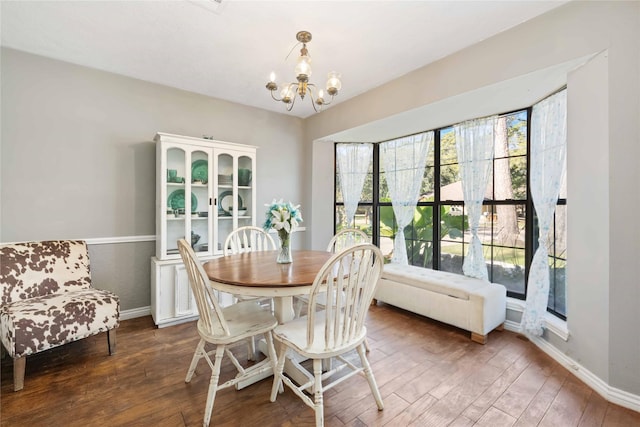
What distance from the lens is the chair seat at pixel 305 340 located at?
4.82 ft

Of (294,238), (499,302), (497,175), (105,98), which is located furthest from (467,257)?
(105,98)

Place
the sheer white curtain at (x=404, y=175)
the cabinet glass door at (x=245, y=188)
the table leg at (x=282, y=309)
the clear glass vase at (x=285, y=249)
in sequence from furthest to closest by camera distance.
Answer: the sheer white curtain at (x=404, y=175) → the cabinet glass door at (x=245, y=188) → the clear glass vase at (x=285, y=249) → the table leg at (x=282, y=309)

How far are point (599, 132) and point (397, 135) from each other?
7.10 feet

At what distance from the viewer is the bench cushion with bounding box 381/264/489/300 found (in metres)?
2.62

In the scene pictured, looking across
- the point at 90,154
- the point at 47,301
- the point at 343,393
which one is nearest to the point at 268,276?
the point at 343,393

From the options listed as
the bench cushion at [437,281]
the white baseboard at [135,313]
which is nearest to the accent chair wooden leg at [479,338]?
the bench cushion at [437,281]

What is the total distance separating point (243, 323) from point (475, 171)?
9.11ft

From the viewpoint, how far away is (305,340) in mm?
1560

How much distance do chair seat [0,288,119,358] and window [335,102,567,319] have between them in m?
3.28

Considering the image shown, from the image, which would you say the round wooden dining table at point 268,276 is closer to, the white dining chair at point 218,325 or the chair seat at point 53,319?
the white dining chair at point 218,325

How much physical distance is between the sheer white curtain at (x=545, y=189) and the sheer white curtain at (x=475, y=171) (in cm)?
49

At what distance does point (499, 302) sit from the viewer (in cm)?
258

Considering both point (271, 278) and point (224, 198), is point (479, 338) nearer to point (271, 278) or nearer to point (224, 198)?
point (271, 278)

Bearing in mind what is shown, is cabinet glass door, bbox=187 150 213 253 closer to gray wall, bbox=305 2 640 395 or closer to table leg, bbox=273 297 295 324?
table leg, bbox=273 297 295 324
